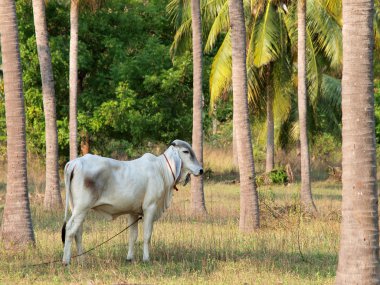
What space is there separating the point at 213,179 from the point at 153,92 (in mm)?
4464

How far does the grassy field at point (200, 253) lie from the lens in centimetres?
1196

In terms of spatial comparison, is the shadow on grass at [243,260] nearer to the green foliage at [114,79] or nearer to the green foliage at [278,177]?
the green foliage at [114,79]

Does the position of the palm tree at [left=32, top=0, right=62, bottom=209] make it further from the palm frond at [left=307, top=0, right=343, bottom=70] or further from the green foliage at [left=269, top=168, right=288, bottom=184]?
the green foliage at [left=269, top=168, right=288, bottom=184]

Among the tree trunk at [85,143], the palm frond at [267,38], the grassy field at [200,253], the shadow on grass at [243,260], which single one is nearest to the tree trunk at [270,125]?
the palm frond at [267,38]

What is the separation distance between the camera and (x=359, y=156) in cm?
960

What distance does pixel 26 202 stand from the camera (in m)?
14.8

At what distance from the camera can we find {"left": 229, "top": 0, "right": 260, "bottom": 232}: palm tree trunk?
57.7 ft

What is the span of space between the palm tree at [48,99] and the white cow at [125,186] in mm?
10067

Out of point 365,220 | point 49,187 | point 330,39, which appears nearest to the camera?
point 365,220

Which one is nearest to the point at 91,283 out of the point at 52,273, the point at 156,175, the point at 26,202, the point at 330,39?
the point at 52,273

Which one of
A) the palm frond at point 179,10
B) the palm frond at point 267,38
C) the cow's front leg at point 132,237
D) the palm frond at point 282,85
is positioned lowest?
the cow's front leg at point 132,237

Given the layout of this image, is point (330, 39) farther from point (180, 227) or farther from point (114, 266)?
point (114, 266)

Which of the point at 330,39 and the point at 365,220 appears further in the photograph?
the point at 330,39

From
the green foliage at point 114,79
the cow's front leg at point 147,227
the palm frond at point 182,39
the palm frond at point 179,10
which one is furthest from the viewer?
the green foliage at point 114,79
